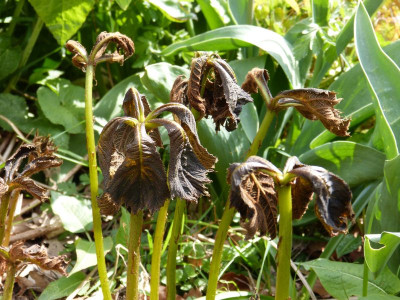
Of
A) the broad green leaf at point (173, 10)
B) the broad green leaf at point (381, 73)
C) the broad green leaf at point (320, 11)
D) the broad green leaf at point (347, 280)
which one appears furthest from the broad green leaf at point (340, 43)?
the broad green leaf at point (347, 280)

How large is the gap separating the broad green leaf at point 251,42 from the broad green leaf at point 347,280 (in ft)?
1.98

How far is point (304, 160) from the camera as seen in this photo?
167 cm

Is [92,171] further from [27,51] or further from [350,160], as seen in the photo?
[27,51]

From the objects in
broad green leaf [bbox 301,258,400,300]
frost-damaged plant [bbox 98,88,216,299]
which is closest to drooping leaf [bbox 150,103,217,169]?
frost-damaged plant [bbox 98,88,216,299]

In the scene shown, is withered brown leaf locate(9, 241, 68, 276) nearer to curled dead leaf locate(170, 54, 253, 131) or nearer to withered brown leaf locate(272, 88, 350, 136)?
curled dead leaf locate(170, 54, 253, 131)

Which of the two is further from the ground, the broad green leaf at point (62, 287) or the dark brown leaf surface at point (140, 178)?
the dark brown leaf surface at point (140, 178)

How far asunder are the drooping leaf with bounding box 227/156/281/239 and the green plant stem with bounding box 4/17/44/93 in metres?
1.43

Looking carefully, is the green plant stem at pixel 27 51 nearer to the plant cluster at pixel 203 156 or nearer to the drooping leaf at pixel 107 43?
the plant cluster at pixel 203 156

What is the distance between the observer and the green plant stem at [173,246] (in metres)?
1.22

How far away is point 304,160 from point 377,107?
315 millimetres

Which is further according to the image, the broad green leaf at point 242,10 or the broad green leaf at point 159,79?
the broad green leaf at point 242,10

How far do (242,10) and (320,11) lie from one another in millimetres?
274

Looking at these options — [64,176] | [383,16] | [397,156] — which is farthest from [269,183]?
[383,16]

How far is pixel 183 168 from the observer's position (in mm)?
986
